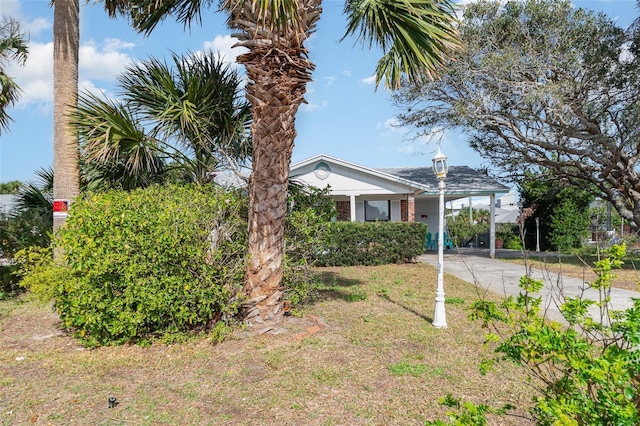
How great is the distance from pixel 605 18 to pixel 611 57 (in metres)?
1.39

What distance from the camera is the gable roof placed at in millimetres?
18844

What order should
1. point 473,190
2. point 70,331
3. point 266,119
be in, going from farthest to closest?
1. point 473,190
2. point 70,331
3. point 266,119

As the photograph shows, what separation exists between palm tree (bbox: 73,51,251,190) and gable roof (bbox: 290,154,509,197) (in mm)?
10480

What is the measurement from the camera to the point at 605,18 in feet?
45.8

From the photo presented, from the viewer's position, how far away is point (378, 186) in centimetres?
1925

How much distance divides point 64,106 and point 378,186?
1372cm

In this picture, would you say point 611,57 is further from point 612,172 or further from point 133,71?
point 133,71

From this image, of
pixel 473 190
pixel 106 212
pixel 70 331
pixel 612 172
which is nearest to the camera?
pixel 106 212

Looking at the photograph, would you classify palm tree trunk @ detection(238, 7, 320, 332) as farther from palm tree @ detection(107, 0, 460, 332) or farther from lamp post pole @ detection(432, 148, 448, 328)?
lamp post pole @ detection(432, 148, 448, 328)

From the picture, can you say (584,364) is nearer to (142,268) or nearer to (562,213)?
(142,268)

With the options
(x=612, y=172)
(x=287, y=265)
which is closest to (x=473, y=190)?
(x=612, y=172)

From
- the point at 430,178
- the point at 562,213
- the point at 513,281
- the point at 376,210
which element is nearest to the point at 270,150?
the point at 513,281

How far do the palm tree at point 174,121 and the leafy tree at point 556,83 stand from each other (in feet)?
27.7

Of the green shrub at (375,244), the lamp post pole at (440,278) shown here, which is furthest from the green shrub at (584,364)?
the green shrub at (375,244)
